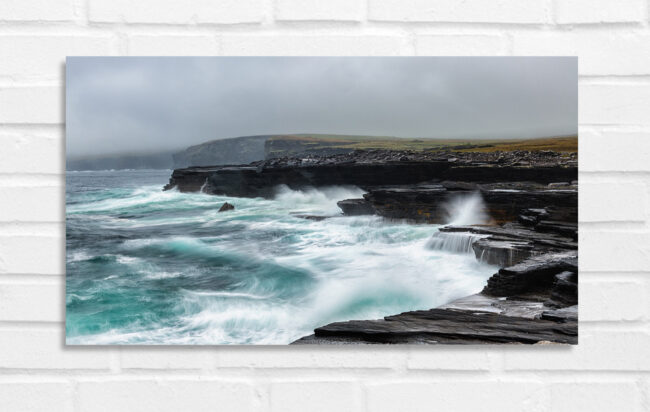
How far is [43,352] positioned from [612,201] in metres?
2.19

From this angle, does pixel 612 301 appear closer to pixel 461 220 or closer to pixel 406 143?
pixel 461 220

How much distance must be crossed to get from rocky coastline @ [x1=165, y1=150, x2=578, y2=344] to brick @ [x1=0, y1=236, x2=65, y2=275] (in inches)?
19.7

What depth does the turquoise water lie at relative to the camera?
1.63 m

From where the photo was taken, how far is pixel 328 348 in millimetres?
1646
